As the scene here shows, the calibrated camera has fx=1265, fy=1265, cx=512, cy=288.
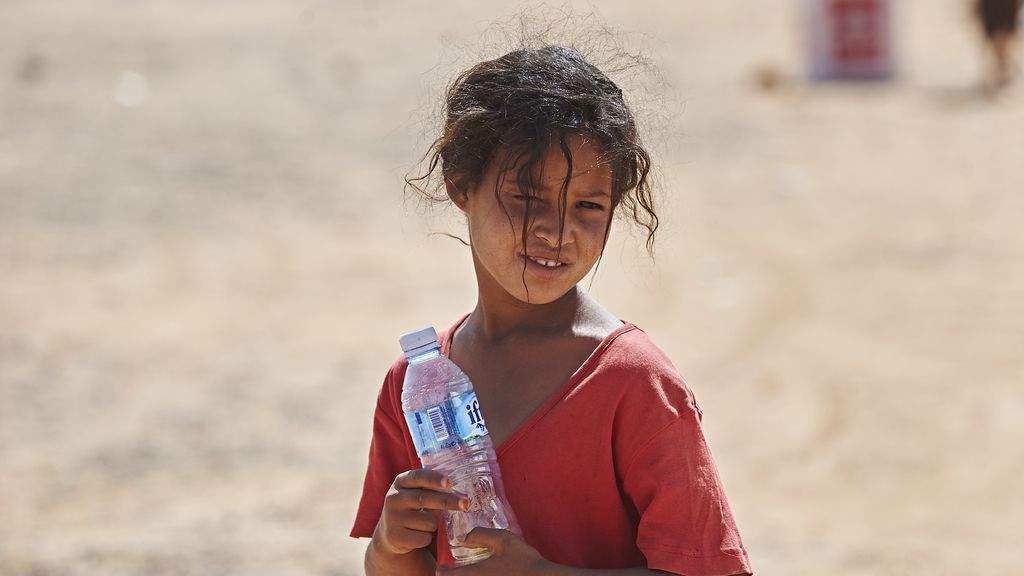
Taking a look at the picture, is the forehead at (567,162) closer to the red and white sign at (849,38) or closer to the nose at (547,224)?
the nose at (547,224)

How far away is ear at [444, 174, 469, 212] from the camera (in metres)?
1.85

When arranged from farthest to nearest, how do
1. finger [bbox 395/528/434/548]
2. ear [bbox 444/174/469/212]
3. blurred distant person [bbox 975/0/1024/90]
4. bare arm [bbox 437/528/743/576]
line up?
blurred distant person [bbox 975/0/1024/90] < ear [bbox 444/174/469/212] < finger [bbox 395/528/434/548] < bare arm [bbox 437/528/743/576]

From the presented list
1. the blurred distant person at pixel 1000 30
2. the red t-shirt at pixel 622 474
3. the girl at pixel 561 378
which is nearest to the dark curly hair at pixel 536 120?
the girl at pixel 561 378

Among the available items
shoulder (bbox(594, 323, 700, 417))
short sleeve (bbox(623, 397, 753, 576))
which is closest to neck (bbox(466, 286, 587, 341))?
shoulder (bbox(594, 323, 700, 417))

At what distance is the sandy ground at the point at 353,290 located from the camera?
19.4 ft

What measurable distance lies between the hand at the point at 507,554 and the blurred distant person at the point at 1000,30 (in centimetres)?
1524

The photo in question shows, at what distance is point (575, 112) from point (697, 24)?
706 inches

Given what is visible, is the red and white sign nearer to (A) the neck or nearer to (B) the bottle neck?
(A) the neck

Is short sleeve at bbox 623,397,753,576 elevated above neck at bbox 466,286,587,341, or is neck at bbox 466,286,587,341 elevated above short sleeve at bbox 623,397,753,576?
neck at bbox 466,286,587,341

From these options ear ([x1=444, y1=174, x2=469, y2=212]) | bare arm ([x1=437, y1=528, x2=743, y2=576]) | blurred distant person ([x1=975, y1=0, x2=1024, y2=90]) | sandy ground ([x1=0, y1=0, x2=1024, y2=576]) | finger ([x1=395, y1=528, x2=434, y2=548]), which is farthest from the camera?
blurred distant person ([x1=975, y1=0, x2=1024, y2=90])

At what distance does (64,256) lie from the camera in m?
9.42

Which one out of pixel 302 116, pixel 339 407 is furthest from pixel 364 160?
pixel 339 407

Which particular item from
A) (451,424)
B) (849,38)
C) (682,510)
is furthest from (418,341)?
(849,38)

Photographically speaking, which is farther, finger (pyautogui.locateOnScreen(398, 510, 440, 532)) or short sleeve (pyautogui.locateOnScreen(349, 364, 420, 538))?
short sleeve (pyautogui.locateOnScreen(349, 364, 420, 538))
